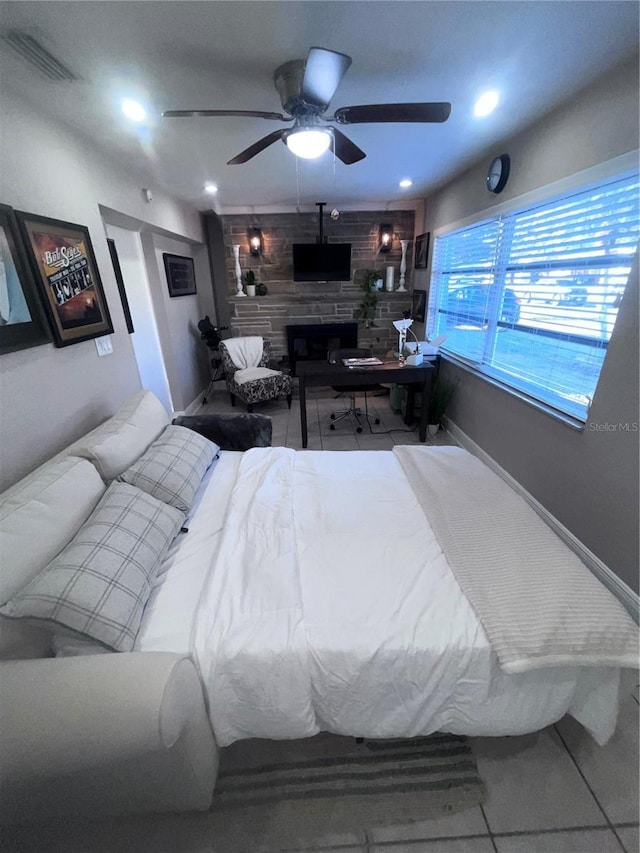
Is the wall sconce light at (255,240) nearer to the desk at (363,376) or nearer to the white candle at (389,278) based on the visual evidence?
the white candle at (389,278)

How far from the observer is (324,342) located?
5.04 metres

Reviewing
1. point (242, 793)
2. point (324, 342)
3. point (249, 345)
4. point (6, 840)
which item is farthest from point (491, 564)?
point (324, 342)

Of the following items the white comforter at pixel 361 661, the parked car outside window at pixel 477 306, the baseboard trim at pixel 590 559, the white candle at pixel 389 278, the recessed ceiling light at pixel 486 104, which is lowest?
the baseboard trim at pixel 590 559

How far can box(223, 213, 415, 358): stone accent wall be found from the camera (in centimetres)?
452

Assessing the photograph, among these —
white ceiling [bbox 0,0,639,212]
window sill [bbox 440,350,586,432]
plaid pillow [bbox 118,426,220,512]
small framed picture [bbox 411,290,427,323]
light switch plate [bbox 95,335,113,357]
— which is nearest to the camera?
white ceiling [bbox 0,0,639,212]

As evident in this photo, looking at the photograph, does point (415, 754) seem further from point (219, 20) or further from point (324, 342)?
point (324, 342)

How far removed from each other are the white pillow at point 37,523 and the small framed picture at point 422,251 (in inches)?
171

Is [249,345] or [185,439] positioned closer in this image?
[185,439]

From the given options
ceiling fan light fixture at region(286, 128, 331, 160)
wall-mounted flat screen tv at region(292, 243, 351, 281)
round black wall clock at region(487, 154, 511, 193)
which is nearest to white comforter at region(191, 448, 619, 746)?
ceiling fan light fixture at region(286, 128, 331, 160)

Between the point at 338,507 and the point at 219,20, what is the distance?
2.00 m

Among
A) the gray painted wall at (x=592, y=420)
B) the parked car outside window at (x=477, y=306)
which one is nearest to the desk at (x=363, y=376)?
the parked car outside window at (x=477, y=306)

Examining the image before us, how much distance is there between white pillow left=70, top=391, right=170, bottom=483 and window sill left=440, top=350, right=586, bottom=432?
2.41 meters

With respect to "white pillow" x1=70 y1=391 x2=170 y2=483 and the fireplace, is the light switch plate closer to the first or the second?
"white pillow" x1=70 y1=391 x2=170 y2=483

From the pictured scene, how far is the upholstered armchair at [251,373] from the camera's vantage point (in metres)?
3.96
